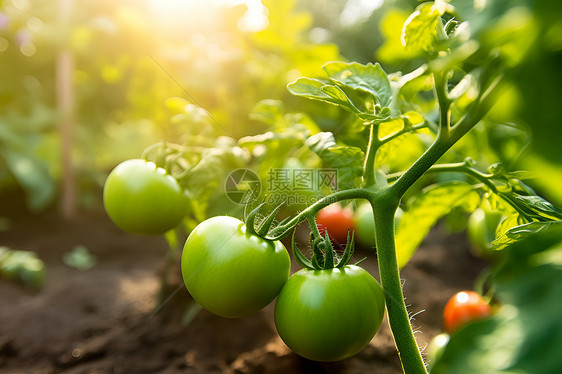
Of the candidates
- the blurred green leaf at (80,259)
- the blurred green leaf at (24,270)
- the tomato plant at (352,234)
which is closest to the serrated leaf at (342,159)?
the tomato plant at (352,234)

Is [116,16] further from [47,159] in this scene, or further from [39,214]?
[39,214]

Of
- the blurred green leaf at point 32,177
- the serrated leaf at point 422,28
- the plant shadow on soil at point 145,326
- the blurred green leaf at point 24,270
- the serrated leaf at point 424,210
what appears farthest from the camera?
the blurred green leaf at point 32,177

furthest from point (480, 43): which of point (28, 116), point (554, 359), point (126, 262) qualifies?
point (28, 116)

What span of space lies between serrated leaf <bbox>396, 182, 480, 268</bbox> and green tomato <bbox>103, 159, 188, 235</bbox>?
349mm

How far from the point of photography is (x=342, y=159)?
1.77 ft

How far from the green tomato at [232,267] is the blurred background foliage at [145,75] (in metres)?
0.28

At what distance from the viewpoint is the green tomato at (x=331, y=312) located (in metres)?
0.47

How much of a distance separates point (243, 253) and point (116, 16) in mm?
2159

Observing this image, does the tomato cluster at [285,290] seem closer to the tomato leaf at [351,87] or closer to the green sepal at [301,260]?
the green sepal at [301,260]

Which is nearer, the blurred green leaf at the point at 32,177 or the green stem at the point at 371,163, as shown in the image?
the green stem at the point at 371,163

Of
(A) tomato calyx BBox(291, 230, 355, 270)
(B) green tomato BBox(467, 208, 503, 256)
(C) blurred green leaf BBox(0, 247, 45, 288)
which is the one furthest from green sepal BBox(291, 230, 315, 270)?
(C) blurred green leaf BBox(0, 247, 45, 288)

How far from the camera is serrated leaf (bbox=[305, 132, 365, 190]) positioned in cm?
54

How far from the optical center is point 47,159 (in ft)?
8.20

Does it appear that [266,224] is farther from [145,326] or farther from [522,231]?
[145,326]
